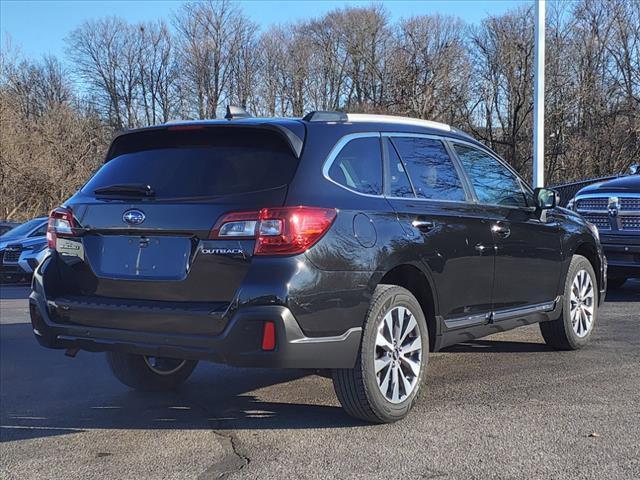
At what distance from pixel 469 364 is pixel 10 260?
13.2 m

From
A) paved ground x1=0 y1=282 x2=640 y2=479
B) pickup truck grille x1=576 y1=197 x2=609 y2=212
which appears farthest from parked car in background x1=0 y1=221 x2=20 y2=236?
pickup truck grille x1=576 y1=197 x2=609 y2=212

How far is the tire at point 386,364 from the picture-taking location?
400 centimetres

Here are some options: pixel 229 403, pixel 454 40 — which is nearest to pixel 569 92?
pixel 454 40

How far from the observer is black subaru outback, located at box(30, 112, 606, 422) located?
3664 mm

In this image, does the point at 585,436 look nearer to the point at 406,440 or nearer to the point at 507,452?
the point at 507,452

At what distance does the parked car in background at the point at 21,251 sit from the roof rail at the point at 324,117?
12.7 metres

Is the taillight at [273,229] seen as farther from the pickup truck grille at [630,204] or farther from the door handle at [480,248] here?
the pickup truck grille at [630,204]

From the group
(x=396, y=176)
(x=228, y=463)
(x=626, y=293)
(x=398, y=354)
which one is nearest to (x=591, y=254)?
(x=396, y=176)

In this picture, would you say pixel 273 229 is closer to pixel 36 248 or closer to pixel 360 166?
pixel 360 166

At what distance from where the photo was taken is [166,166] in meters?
4.15

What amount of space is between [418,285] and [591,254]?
2.94 meters

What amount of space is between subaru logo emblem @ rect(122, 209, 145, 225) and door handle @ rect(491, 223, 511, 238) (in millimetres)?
2617

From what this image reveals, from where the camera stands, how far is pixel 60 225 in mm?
4320

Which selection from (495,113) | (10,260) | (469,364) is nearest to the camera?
(469,364)
